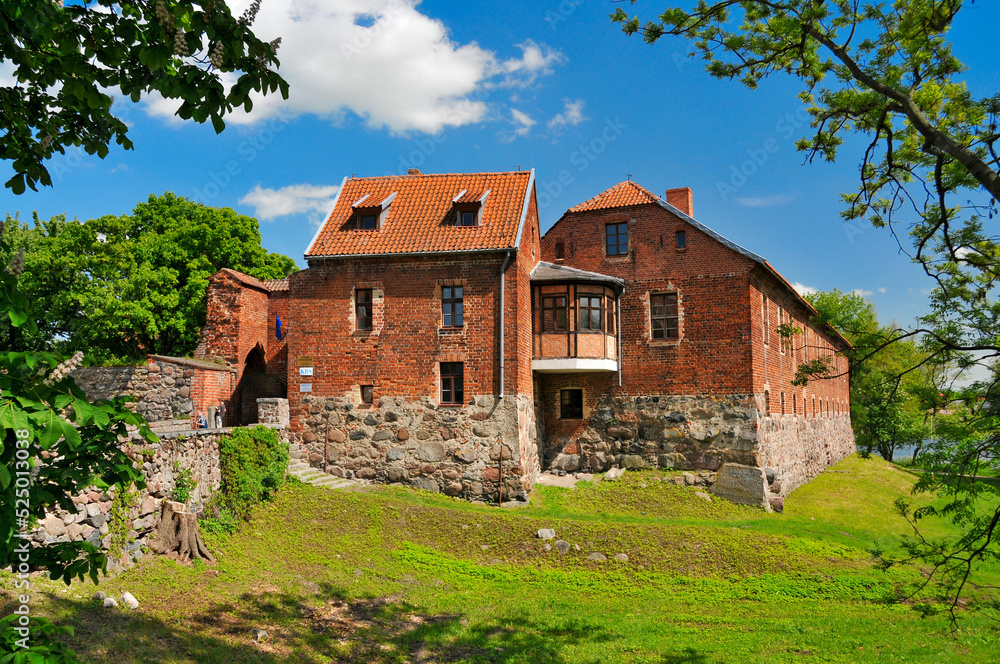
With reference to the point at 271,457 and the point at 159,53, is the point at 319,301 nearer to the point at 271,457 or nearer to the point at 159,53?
the point at 271,457

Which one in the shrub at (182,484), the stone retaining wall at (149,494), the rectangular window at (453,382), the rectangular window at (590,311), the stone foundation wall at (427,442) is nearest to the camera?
the stone retaining wall at (149,494)

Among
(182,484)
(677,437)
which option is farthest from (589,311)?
(182,484)

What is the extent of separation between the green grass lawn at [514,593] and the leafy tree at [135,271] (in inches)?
569

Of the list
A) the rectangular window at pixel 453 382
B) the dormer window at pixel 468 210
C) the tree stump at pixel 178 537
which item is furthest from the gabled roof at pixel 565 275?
the tree stump at pixel 178 537

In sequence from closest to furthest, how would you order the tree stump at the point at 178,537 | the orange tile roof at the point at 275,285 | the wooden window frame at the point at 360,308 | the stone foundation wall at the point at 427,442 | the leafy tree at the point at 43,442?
the leafy tree at the point at 43,442 → the tree stump at the point at 178,537 → the stone foundation wall at the point at 427,442 → the wooden window frame at the point at 360,308 → the orange tile roof at the point at 275,285

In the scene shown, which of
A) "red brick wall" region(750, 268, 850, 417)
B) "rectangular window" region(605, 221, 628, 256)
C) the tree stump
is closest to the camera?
the tree stump

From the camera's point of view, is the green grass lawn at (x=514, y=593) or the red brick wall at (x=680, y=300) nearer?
the green grass lawn at (x=514, y=593)

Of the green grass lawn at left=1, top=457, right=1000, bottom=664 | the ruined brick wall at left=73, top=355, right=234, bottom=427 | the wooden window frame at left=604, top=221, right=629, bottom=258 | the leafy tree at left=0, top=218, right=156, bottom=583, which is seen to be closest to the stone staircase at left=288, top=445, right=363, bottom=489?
the green grass lawn at left=1, top=457, right=1000, bottom=664

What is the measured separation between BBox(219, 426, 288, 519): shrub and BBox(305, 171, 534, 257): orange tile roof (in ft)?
20.3

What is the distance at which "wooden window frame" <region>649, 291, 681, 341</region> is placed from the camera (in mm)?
20766

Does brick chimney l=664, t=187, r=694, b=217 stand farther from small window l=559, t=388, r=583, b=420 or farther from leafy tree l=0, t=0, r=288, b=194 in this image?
leafy tree l=0, t=0, r=288, b=194

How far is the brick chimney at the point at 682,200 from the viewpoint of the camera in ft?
75.6

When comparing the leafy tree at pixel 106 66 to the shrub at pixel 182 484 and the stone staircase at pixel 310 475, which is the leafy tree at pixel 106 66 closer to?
the shrub at pixel 182 484

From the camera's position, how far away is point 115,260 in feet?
84.1
